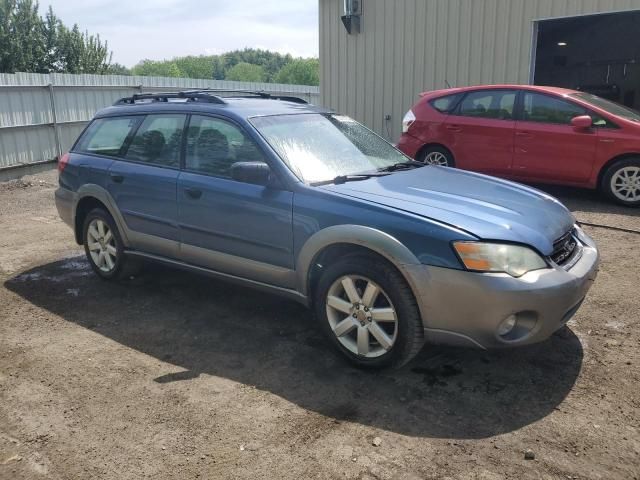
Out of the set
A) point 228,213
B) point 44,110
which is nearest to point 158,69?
point 44,110

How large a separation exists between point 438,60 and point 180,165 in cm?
805

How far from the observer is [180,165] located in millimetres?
4406

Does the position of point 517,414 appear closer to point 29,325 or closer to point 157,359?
point 157,359

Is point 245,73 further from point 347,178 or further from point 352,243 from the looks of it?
point 352,243

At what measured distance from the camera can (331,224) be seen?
3.46 m

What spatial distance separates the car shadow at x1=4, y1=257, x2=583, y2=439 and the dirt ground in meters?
0.01

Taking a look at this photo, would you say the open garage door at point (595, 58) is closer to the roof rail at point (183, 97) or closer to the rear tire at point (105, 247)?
the roof rail at point (183, 97)

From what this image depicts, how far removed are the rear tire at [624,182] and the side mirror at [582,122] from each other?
23.5 inches

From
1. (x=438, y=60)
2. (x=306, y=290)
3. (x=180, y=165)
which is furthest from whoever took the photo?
(x=438, y=60)

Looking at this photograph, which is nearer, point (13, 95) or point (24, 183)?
point (24, 183)

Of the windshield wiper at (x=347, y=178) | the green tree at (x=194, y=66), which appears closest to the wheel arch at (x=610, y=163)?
the windshield wiper at (x=347, y=178)

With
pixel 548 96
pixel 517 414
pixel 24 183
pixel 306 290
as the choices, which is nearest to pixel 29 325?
pixel 306 290

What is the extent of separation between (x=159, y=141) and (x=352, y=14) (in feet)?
27.9

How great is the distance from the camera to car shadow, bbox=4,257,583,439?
3.00 m
